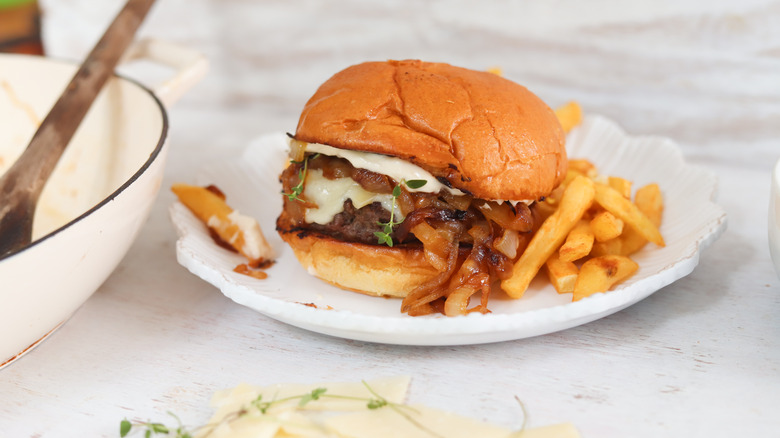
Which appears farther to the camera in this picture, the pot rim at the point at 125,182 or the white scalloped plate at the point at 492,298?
the white scalloped plate at the point at 492,298

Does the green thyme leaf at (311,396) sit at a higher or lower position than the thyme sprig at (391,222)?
lower

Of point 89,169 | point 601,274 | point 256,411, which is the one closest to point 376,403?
point 256,411

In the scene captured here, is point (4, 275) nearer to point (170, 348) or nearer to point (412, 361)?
point (170, 348)

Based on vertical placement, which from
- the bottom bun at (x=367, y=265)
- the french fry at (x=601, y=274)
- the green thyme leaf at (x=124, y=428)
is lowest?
the green thyme leaf at (x=124, y=428)

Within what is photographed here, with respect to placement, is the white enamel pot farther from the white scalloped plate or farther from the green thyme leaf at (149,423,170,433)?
the green thyme leaf at (149,423,170,433)

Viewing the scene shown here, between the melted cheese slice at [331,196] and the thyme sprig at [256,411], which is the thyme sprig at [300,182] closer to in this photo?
the melted cheese slice at [331,196]

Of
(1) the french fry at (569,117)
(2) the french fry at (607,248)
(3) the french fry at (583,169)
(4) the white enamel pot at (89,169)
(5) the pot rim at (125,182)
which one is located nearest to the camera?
(5) the pot rim at (125,182)

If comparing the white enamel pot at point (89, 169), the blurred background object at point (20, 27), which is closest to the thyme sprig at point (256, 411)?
the white enamel pot at point (89, 169)
